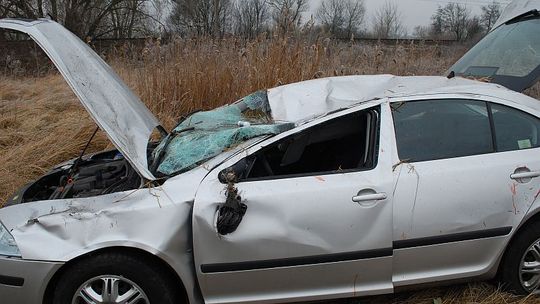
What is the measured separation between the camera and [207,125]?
3316 millimetres

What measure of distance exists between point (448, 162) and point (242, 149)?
118 cm

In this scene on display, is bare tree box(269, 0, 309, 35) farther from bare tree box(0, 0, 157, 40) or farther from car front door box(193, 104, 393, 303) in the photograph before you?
bare tree box(0, 0, 157, 40)

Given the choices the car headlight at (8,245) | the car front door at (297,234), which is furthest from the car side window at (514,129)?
the car headlight at (8,245)

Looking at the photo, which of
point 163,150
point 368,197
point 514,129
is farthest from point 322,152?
point 514,129

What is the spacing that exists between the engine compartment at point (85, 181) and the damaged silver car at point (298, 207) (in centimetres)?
→ 3

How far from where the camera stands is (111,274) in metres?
2.50

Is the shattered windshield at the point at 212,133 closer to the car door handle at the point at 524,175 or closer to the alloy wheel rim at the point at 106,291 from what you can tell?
the alloy wheel rim at the point at 106,291

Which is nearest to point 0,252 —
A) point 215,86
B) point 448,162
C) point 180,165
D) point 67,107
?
point 180,165

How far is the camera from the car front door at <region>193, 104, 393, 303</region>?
8.21 ft

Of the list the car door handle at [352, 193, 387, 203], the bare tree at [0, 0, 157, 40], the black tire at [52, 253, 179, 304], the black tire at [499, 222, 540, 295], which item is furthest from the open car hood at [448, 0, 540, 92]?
the bare tree at [0, 0, 157, 40]

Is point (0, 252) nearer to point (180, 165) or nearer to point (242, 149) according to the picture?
point (180, 165)

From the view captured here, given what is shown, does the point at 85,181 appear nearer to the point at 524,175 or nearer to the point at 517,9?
the point at 524,175

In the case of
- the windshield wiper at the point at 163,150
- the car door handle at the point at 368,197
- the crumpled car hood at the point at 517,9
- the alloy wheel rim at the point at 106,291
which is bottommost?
the alloy wheel rim at the point at 106,291

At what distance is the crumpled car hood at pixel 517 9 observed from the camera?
4.59m
